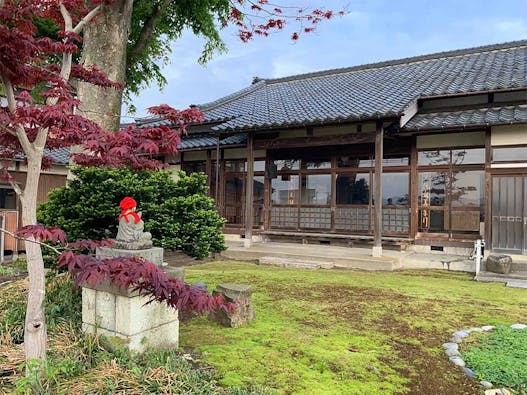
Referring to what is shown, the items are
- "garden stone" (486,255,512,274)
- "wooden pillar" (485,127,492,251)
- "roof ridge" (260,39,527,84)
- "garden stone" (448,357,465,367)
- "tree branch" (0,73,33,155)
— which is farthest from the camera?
"roof ridge" (260,39,527,84)

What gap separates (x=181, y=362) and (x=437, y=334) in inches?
115

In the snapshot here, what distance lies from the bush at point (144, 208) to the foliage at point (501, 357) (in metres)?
3.85

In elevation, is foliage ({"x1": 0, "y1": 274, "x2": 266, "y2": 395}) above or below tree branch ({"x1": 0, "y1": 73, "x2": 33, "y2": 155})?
below

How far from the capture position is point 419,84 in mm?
11844

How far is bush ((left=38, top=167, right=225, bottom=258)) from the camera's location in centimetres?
544

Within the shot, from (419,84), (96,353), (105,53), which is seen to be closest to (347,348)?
(96,353)

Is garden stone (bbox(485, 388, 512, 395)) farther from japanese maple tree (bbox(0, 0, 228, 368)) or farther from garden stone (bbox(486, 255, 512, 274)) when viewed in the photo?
garden stone (bbox(486, 255, 512, 274))

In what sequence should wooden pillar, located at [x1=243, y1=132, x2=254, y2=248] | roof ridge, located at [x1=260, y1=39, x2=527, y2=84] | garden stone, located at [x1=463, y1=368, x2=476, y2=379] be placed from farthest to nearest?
roof ridge, located at [x1=260, y1=39, x2=527, y2=84]
wooden pillar, located at [x1=243, y1=132, x2=254, y2=248]
garden stone, located at [x1=463, y1=368, x2=476, y2=379]

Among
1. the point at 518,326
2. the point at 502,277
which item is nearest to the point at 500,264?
the point at 502,277

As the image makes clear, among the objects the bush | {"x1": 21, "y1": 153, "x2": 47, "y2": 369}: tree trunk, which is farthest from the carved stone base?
the bush

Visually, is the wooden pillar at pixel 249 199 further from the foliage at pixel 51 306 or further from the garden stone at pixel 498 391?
the garden stone at pixel 498 391

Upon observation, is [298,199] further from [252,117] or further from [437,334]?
[437,334]

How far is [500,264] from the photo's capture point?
8.16m

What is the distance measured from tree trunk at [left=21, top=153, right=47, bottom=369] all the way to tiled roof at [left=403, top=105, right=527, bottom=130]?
931 cm
